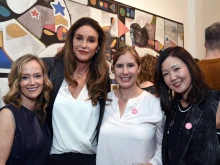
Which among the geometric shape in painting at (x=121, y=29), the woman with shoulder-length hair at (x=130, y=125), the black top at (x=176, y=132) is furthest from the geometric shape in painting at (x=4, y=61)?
the geometric shape in painting at (x=121, y=29)

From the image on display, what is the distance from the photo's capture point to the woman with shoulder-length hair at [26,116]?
139 cm

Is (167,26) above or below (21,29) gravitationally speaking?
above

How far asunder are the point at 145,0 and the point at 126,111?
1951mm

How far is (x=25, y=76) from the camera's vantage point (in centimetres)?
155

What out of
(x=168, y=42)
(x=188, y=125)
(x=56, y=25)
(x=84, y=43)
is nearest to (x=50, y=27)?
(x=56, y=25)

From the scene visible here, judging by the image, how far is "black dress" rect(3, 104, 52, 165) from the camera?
1419mm

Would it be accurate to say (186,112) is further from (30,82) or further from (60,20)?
(60,20)

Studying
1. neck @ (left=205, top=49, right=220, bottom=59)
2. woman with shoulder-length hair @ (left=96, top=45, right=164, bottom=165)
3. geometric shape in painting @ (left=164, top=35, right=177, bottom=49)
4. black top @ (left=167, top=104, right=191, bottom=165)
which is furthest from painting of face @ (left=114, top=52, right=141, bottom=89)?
geometric shape in painting @ (left=164, top=35, right=177, bottom=49)

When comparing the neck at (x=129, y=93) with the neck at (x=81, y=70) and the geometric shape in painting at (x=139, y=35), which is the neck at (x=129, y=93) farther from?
the geometric shape in painting at (x=139, y=35)

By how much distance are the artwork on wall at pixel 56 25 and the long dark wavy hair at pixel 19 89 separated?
0.99ft

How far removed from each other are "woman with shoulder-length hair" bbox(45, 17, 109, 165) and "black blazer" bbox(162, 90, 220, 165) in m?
0.61

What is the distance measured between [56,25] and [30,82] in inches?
30.4

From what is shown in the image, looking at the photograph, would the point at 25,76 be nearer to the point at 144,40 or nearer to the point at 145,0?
the point at 144,40

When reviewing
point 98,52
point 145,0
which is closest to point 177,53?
point 98,52
